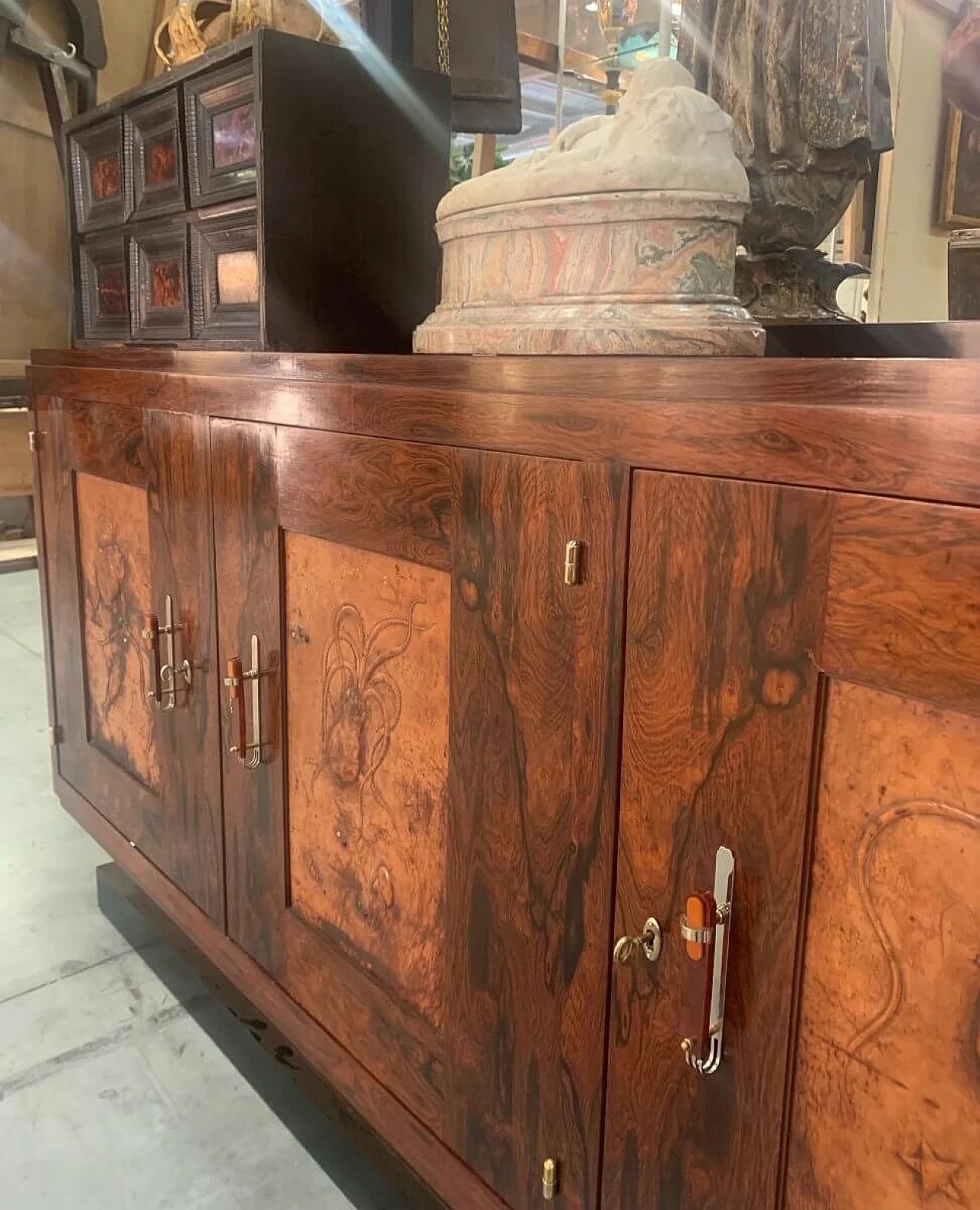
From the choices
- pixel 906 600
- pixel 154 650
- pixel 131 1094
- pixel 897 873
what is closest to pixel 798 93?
pixel 906 600

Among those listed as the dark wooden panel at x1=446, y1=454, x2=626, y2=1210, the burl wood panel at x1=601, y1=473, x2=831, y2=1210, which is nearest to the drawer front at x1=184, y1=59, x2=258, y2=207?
the dark wooden panel at x1=446, y1=454, x2=626, y2=1210

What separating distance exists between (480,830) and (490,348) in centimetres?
42

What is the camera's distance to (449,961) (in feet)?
3.17

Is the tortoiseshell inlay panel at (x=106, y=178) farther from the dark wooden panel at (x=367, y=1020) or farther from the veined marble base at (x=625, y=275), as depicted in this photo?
the dark wooden panel at (x=367, y=1020)

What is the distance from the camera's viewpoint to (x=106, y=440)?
155 centimetres

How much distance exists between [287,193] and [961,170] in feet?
3.89

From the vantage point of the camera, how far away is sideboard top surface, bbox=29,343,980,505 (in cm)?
54

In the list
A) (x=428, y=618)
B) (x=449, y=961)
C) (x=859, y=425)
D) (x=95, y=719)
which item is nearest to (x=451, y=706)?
(x=428, y=618)

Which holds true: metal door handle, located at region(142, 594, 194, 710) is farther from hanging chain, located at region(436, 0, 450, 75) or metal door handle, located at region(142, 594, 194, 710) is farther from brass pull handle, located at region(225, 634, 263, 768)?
hanging chain, located at region(436, 0, 450, 75)

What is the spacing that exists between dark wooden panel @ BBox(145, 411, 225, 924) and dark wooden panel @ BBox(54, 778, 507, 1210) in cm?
5

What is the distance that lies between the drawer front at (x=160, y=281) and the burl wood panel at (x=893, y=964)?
1171 millimetres

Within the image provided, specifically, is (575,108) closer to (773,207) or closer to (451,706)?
(773,207)

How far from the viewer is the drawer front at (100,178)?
1.58 metres

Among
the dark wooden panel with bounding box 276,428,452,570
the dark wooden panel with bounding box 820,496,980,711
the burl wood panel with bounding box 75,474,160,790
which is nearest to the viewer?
the dark wooden panel with bounding box 820,496,980,711
